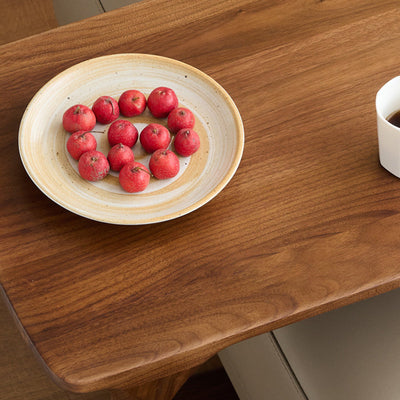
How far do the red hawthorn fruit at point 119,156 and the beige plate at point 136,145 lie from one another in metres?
0.02

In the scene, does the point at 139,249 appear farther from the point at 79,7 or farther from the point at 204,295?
the point at 79,7

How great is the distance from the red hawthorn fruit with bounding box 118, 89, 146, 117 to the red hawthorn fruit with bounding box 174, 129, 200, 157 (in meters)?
0.08

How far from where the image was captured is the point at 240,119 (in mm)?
830

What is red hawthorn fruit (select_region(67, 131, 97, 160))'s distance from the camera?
0.79 m

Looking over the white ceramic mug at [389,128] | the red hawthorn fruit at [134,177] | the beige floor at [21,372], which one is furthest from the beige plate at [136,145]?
the beige floor at [21,372]

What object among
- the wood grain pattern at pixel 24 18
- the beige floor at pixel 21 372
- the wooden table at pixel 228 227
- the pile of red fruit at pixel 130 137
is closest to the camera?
the wooden table at pixel 228 227

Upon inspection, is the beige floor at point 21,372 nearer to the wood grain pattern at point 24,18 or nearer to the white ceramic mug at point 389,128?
the white ceramic mug at point 389,128

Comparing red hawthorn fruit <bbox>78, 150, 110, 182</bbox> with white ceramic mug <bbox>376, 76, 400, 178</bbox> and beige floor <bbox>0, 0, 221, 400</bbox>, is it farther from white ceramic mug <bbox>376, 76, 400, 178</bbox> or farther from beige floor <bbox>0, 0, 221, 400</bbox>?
beige floor <bbox>0, 0, 221, 400</bbox>

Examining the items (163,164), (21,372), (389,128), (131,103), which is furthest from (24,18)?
(389,128)

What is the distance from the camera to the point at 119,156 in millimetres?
779

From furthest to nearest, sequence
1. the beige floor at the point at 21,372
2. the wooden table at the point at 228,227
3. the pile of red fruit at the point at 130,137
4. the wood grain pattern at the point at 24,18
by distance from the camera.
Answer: the wood grain pattern at the point at 24,18 → the beige floor at the point at 21,372 → the pile of red fruit at the point at 130,137 → the wooden table at the point at 228,227

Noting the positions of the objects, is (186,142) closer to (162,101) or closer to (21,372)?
(162,101)

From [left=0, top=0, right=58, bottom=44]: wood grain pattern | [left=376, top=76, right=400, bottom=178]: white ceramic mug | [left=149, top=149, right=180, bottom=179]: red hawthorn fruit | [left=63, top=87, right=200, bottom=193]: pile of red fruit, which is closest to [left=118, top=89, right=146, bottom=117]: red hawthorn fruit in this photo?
[left=63, top=87, right=200, bottom=193]: pile of red fruit

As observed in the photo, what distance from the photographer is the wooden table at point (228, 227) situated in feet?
2.20
